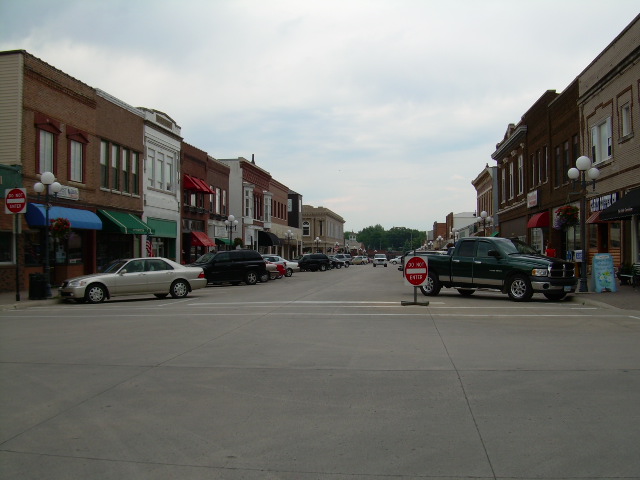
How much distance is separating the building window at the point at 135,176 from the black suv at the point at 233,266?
6439 mm

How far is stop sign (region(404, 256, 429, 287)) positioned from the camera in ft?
54.2

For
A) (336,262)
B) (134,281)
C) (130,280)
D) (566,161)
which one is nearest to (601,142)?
(566,161)

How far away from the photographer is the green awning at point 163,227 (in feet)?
118

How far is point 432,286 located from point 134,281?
33.1 ft

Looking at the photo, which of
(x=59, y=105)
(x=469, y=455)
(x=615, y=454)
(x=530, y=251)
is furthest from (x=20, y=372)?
(x=59, y=105)

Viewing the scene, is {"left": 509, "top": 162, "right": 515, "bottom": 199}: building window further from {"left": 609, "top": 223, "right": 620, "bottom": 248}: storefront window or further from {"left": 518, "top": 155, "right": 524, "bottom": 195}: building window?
{"left": 609, "top": 223, "right": 620, "bottom": 248}: storefront window

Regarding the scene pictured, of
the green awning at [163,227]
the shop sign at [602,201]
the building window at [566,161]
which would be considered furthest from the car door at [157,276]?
the building window at [566,161]

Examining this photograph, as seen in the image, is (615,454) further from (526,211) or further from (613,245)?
(526,211)

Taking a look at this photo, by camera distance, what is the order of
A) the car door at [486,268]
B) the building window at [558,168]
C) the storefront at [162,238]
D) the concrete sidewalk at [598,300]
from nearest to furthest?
the concrete sidewalk at [598,300] < the car door at [486,268] < the building window at [558,168] < the storefront at [162,238]

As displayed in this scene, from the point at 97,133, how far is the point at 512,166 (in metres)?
30.7

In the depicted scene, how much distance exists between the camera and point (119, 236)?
1278 inches

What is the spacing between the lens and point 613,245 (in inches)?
1011

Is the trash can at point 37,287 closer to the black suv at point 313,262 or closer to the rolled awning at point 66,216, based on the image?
the rolled awning at point 66,216

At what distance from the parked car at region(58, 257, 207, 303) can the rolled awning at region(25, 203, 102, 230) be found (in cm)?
482
